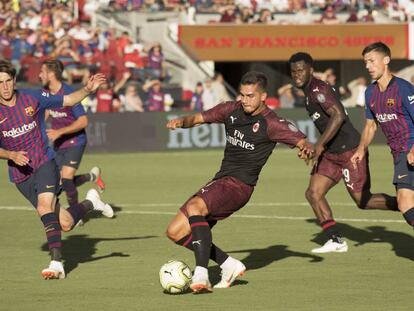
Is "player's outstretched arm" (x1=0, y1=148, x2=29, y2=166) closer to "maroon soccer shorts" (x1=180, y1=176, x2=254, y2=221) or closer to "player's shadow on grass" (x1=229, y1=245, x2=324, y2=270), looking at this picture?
"maroon soccer shorts" (x1=180, y1=176, x2=254, y2=221)

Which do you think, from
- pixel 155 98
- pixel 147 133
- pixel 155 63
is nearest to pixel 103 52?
pixel 155 63

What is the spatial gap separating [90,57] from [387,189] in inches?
589

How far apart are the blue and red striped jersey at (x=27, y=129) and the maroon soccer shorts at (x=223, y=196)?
2.01m

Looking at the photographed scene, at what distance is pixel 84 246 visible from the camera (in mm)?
13812

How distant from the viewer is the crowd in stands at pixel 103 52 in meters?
32.3

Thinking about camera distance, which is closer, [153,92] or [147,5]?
[153,92]

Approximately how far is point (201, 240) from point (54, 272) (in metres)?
1.78

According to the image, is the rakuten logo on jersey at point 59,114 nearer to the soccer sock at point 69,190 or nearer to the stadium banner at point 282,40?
the soccer sock at point 69,190

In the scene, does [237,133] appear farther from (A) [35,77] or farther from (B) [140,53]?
(B) [140,53]

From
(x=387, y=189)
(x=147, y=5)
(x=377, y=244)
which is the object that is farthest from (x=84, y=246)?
(x=147, y=5)

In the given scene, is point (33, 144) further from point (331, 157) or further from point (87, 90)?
point (331, 157)

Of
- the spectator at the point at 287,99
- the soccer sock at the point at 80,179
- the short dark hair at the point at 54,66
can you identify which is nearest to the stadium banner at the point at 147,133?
the spectator at the point at 287,99

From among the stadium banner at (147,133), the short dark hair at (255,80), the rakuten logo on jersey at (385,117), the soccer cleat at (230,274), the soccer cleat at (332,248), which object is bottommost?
the stadium banner at (147,133)

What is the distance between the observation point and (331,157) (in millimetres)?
13484
